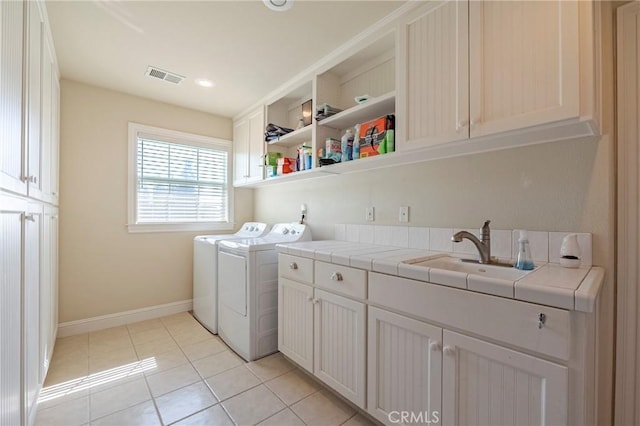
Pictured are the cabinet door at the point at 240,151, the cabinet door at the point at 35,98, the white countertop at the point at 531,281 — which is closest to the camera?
the white countertop at the point at 531,281

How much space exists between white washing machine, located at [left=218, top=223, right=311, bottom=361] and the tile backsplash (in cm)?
62

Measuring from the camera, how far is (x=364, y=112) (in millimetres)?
1988

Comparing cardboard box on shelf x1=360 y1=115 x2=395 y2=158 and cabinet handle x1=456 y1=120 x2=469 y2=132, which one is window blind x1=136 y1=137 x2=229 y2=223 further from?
cabinet handle x1=456 y1=120 x2=469 y2=132

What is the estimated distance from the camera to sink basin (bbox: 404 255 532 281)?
1354 mm

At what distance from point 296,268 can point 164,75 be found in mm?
2096

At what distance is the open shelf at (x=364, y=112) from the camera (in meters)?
1.79

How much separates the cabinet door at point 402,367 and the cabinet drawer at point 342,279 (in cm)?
12

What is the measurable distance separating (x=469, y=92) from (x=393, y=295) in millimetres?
1038

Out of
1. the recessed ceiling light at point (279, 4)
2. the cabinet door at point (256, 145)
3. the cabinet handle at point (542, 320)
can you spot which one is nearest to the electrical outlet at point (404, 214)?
the cabinet handle at point (542, 320)

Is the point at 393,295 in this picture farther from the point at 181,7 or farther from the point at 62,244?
the point at 62,244

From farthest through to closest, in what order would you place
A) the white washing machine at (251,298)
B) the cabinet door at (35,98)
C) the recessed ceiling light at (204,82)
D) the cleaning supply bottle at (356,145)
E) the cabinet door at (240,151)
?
the cabinet door at (240,151), the recessed ceiling light at (204,82), the white washing machine at (251,298), the cleaning supply bottle at (356,145), the cabinet door at (35,98)

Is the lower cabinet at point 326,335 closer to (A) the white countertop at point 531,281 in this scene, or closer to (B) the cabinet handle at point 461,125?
(A) the white countertop at point 531,281

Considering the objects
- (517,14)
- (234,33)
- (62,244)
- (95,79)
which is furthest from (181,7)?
(62,244)

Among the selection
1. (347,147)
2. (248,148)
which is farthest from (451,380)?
(248,148)
